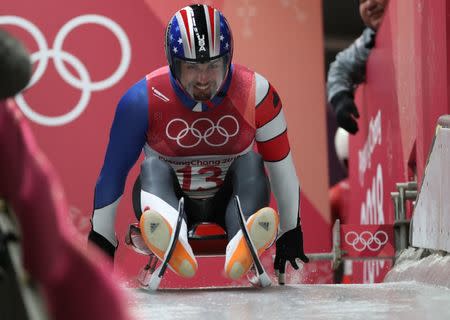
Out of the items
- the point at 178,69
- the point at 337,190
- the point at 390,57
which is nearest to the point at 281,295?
the point at 178,69

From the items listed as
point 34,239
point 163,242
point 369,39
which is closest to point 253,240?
point 163,242

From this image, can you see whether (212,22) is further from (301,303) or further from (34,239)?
(34,239)

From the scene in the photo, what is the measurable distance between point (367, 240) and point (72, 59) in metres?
2.61

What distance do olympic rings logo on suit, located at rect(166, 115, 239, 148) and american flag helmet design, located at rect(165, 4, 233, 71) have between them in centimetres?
25

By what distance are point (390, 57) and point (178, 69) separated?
2881mm

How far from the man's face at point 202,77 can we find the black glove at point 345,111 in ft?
12.7

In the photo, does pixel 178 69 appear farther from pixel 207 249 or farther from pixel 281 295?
pixel 281 295

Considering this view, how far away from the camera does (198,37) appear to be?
4578mm

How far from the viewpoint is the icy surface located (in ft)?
10.2

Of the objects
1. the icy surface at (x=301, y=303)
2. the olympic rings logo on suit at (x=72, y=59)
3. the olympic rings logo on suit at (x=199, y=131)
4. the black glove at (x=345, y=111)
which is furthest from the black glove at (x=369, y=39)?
the icy surface at (x=301, y=303)

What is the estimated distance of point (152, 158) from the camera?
4.70 m

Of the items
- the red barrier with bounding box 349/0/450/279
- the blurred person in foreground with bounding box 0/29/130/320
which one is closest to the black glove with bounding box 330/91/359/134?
the red barrier with bounding box 349/0/450/279

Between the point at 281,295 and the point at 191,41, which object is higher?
the point at 191,41

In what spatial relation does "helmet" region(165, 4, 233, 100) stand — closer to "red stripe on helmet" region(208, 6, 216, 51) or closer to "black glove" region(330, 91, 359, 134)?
"red stripe on helmet" region(208, 6, 216, 51)
